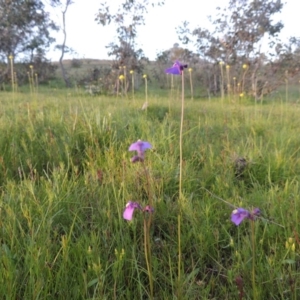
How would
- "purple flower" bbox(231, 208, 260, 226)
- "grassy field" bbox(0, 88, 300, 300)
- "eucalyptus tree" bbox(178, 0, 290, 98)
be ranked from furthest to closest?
"eucalyptus tree" bbox(178, 0, 290, 98)
"grassy field" bbox(0, 88, 300, 300)
"purple flower" bbox(231, 208, 260, 226)

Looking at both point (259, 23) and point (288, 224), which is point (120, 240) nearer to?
point (288, 224)

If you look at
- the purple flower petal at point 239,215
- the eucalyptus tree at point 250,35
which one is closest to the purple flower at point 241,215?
the purple flower petal at point 239,215

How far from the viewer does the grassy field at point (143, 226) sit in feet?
3.88

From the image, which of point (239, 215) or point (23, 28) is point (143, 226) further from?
point (23, 28)

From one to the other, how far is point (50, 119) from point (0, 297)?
2017 mm

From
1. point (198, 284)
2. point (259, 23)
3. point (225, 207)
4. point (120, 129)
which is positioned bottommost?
Answer: point (198, 284)

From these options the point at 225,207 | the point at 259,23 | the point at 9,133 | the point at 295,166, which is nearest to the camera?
the point at 225,207

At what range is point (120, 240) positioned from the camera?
144 cm

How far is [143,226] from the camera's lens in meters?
1.51

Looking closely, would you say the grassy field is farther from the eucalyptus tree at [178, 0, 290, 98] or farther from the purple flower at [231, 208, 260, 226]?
the eucalyptus tree at [178, 0, 290, 98]

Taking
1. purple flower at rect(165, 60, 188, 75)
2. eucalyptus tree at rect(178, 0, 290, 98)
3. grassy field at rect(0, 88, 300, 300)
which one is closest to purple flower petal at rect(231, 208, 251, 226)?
grassy field at rect(0, 88, 300, 300)

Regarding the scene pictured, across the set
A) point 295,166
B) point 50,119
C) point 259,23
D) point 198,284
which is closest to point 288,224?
point 198,284

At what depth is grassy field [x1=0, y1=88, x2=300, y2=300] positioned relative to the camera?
3.88 ft

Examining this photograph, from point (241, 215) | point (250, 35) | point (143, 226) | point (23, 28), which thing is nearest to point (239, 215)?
point (241, 215)
